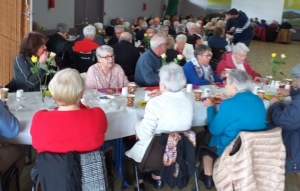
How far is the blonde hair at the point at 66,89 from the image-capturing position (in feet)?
6.86

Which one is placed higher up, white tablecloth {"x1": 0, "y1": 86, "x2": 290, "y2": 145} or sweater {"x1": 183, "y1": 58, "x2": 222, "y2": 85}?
sweater {"x1": 183, "y1": 58, "x2": 222, "y2": 85}

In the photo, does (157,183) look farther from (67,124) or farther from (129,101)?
(67,124)

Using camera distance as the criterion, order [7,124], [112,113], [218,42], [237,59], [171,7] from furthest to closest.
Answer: [171,7], [218,42], [237,59], [112,113], [7,124]

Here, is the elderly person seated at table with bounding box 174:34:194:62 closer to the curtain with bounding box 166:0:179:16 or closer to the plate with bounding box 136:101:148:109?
the plate with bounding box 136:101:148:109

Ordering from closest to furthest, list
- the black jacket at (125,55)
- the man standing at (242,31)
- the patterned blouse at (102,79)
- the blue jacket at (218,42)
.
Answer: the patterned blouse at (102,79) < the black jacket at (125,55) < the blue jacket at (218,42) < the man standing at (242,31)

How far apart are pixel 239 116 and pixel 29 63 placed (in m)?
2.04

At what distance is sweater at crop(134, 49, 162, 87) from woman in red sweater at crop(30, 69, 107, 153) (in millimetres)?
1931

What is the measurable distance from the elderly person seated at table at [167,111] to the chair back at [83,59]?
301 cm

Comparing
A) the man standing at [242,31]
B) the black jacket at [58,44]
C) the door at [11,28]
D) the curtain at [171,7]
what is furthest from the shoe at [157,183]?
the curtain at [171,7]

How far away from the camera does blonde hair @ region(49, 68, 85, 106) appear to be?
82.4 inches

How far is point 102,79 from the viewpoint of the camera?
371 centimetres

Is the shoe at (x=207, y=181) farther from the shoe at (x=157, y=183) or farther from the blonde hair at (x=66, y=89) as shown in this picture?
the blonde hair at (x=66, y=89)

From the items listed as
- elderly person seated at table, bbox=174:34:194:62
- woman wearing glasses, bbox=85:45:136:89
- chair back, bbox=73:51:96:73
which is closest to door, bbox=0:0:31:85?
chair back, bbox=73:51:96:73

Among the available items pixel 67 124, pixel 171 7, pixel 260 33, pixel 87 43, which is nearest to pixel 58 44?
pixel 87 43
